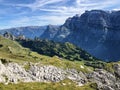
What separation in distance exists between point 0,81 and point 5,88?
9234 millimetres

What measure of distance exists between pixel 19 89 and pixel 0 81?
12.6m

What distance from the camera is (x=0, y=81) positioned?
19912cm

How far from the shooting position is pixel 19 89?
651 feet

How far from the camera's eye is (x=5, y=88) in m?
192

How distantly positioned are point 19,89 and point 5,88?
33.4 ft
